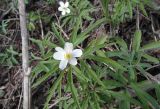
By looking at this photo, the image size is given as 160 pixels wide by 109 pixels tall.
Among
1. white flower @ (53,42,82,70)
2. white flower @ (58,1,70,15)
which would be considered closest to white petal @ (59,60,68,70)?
white flower @ (53,42,82,70)

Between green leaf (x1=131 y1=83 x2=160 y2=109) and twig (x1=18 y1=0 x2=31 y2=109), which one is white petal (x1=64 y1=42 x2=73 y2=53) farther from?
green leaf (x1=131 y1=83 x2=160 y2=109)

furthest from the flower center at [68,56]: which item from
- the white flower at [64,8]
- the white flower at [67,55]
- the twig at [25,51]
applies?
the white flower at [64,8]

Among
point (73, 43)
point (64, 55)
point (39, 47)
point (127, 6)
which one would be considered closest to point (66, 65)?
point (64, 55)

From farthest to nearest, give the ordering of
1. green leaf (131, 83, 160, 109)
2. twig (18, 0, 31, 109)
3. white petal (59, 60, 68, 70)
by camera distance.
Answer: green leaf (131, 83, 160, 109) → twig (18, 0, 31, 109) → white petal (59, 60, 68, 70)

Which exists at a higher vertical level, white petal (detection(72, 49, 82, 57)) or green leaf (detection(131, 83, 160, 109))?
white petal (detection(72, 49, 82, 57))

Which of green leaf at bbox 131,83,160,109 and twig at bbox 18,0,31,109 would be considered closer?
twig at bbox 18,0,31,109

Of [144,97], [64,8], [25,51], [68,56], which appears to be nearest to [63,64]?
[68,56]

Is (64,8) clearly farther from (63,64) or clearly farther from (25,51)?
(63,64)

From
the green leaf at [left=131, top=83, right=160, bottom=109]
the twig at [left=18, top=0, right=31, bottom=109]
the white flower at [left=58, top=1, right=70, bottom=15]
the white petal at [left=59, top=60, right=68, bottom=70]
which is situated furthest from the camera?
the white flower at [left=58, top=1, right=70, bottom=15]

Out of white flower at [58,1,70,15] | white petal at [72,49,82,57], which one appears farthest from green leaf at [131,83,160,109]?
white flower at [58,1,70,15]

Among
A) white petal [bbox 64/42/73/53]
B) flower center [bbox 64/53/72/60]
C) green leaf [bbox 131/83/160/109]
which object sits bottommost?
green leaf [bbox 131/83/160/109]
